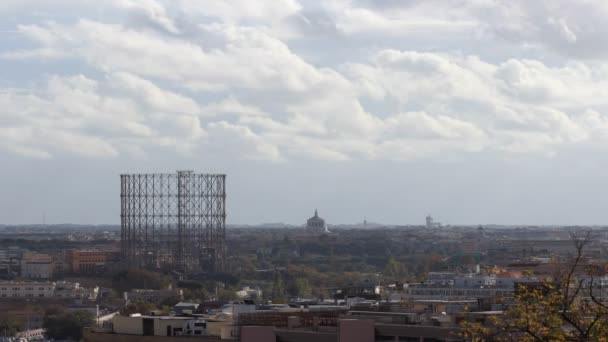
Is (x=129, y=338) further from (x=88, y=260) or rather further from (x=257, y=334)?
(x=88, y=260)

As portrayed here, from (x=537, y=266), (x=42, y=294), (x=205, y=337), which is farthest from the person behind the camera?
(x=42, y=294)

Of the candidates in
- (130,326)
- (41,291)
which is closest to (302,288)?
(41,291)

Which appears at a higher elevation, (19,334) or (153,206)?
(153,206)

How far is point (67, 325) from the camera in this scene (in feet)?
325

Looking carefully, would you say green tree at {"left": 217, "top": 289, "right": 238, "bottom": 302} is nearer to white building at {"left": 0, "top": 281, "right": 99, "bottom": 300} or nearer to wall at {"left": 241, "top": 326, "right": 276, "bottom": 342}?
white building at {"left": 0, "top": 281, "right": 99, "bottom": 300}

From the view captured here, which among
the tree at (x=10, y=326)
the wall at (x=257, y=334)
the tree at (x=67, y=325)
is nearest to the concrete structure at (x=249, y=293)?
the tree at (x=67, y=325)

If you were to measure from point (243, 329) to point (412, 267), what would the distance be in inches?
4703

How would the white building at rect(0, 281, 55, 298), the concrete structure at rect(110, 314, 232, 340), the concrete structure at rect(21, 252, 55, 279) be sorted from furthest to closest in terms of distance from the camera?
the concrete structure at rect(21, 252, 55, 279) → the white building at rect(0, 281, 55, 298) → the concrete structure at rect(110, 314, 232, 340)

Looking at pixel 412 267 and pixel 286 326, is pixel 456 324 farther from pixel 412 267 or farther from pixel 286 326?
pixel 412 267

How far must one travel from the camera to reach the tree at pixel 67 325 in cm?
9725

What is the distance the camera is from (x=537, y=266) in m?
99.9

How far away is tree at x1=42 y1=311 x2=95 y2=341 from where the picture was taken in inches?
3829

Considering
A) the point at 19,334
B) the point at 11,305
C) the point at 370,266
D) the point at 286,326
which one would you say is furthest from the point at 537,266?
the point at 370,266

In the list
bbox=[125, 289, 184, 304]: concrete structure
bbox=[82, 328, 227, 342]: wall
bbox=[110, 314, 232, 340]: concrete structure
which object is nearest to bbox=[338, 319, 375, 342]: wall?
bbox=[82, 328, 227, 342]: wall
